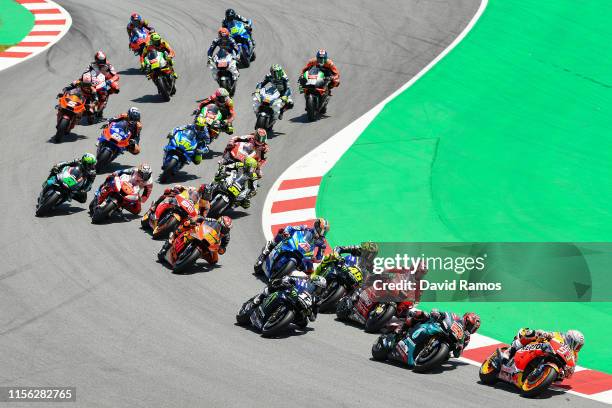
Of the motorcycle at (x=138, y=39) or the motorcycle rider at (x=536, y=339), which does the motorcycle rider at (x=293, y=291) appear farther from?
the motorcycle at (x=138, y=39)

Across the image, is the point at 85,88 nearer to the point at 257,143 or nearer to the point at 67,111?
the point at 67,111

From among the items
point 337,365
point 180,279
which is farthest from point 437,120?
point 337,365

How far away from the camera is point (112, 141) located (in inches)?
1099

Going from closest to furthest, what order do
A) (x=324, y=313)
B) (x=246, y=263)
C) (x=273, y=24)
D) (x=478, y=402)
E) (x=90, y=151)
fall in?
(x=478, y=402)
(x=324, y=313)
(x=246, y=263)
(x=90, y=151)
(x=273, y=24)

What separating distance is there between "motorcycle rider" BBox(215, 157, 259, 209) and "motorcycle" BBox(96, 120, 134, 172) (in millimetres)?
3601

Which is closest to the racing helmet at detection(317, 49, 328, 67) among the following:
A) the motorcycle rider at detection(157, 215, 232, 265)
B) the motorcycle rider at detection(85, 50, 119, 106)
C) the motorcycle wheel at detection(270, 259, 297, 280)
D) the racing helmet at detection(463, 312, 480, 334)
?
the motorcycle rider at detection(85, 50, 119, 106)

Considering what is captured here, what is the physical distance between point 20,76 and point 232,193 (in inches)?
530

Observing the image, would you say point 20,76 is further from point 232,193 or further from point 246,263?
point 246,263

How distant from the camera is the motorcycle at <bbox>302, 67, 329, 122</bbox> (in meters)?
31.7

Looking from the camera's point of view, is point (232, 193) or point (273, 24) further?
point (273, 24)

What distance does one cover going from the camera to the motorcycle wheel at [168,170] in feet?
90.1

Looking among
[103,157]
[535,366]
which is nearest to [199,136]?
[103,157]

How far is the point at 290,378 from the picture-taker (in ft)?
55.8

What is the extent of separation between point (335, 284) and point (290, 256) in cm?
136
